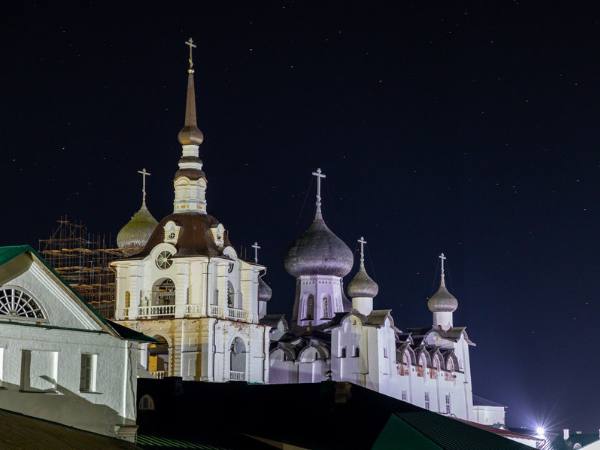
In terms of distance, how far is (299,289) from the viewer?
6844 centimetres

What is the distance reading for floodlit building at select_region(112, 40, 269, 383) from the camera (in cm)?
5272

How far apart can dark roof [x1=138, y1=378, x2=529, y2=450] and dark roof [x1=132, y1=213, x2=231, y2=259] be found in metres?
15.2

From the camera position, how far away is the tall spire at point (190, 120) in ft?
184

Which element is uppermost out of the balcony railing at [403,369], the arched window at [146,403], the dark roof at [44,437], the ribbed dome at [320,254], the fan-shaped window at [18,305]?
the ribbed dome at [320,254]

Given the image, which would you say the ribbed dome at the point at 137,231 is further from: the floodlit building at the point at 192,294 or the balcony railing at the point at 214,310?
the balcony railing at the point at 214,310

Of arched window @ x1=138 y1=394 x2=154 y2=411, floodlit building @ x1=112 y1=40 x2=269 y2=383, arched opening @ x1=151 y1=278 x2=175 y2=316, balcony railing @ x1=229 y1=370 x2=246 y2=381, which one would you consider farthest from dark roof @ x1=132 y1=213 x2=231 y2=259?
arched window @ x1=138 y1=394 x2=154 y2=411

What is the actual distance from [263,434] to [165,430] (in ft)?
9.50

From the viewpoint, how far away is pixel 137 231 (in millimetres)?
63844

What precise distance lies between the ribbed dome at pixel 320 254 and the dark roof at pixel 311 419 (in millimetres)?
28249

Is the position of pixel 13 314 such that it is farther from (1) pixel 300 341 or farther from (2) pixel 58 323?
(1) pixel 300 341

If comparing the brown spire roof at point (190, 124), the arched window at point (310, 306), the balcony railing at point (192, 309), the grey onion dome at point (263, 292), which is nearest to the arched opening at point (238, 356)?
the balcony railing at point (192, 309)

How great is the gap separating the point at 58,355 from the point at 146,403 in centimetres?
1188

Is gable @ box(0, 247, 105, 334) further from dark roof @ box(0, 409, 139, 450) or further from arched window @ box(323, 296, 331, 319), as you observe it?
arched window @ box(323, 296, 331, 319)

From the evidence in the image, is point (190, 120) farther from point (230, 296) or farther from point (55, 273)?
point (55, 273)
